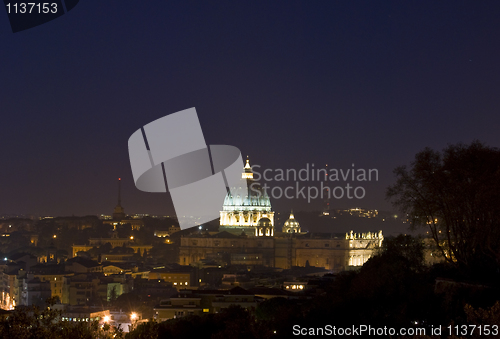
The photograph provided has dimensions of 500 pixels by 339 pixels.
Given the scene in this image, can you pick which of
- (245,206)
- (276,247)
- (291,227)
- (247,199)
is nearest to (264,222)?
(291,227)

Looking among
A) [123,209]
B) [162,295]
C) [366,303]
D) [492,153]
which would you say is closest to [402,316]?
[366,303]

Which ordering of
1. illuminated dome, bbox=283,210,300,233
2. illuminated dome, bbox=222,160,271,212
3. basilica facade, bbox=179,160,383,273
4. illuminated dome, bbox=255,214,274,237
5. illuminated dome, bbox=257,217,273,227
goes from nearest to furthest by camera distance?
1. basilica facade, bbox=179,160,383,273
2. illuminated dome, bbox=255,214,274,237
3. illuminated dome, bbox=257,217,273,227
4. illuminated dome, bbox=283,210,300,233
5. illuminated dome, bbox=222,160,271,212

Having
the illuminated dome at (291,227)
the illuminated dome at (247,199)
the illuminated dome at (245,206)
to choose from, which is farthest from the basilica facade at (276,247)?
the illuminated dome at (247,199)

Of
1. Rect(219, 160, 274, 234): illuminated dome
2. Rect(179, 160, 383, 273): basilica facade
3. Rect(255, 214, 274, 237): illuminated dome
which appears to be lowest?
Rect(179, 160, 383, 273): basilica facade

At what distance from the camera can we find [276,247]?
301 feet

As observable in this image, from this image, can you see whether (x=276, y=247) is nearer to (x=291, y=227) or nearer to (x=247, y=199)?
(x=291, y=227)

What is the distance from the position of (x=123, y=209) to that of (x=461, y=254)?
121 m

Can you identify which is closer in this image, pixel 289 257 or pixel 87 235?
pixel 289 257

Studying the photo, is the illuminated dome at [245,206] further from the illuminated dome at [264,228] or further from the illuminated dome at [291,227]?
the illuminated dome at [264,228]

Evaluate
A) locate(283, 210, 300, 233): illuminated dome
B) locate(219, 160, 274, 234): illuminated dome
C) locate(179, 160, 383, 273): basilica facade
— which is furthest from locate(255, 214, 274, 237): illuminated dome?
locate(283, 210, 300, 233): illuminated dome

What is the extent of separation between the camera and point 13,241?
10719 centimetres

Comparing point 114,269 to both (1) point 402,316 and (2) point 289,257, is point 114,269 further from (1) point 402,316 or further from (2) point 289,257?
(1) point 402,316

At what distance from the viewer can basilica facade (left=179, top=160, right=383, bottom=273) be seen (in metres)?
88.2

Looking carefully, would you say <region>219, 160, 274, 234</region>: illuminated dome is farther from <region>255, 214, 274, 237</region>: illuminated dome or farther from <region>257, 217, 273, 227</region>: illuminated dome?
<region>255, 214, 274, 237</region>: illuminated dome
